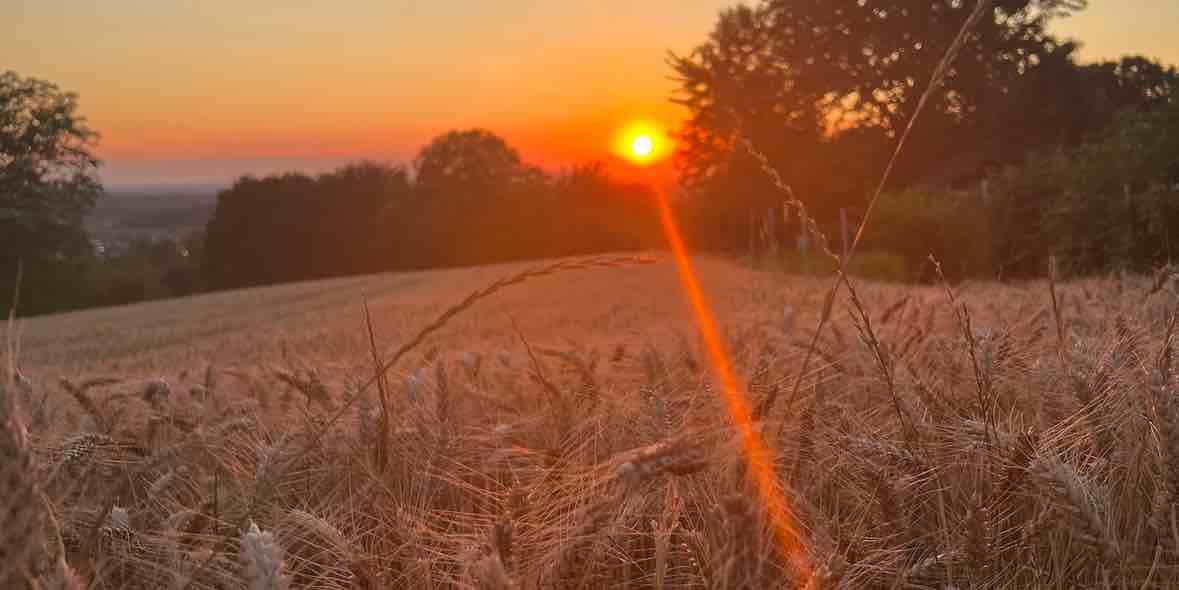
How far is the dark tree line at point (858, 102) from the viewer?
24.3 metres

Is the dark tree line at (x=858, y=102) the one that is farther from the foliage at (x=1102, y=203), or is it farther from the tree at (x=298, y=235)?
the tree at (x=298, y=235)

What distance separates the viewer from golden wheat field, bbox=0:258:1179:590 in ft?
3.03

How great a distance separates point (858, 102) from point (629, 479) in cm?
2524

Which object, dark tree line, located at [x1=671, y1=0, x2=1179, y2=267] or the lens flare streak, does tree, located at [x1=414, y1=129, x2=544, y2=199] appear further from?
the lens flare streak

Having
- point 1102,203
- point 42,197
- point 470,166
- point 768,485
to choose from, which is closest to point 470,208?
point 470,166

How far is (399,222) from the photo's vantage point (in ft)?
144

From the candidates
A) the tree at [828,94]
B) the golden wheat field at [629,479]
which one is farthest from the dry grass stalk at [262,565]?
the tree at [828,94]

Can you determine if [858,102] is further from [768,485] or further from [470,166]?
[470,166]

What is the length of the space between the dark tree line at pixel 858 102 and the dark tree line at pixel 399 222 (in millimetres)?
12976

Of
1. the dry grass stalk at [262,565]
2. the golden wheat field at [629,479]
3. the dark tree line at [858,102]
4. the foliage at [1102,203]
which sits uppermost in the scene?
the dark tree line at [858,102]

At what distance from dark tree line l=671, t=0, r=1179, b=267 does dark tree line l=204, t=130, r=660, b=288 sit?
13.0m

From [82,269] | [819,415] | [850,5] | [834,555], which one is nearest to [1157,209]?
[819,415]

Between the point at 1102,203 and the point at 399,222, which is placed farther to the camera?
the point at 399,222

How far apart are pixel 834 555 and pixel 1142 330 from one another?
139 centimetres
